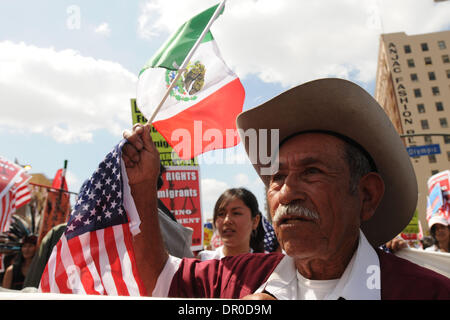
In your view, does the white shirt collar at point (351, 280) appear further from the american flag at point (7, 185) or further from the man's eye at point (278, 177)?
the american flag at point (7, 185)

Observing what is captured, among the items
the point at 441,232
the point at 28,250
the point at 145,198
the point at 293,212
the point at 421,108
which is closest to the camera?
the point at 293,212

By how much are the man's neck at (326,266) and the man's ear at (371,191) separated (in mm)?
299

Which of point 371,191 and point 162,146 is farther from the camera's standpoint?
point 162,146

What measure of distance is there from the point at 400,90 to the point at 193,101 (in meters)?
51.4

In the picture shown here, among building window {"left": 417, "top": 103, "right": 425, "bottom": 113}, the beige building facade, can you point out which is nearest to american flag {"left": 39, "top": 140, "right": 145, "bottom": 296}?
the beige building facade

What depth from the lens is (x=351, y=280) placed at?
1.37 metres

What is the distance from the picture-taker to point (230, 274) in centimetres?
172

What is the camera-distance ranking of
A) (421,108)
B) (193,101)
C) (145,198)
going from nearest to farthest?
(145,198), (193,101), (421,108)

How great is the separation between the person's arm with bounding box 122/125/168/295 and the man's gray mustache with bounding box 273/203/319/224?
739 millimetres

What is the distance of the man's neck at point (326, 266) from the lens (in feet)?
5.10

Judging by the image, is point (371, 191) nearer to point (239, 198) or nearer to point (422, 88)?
point (239, 198)

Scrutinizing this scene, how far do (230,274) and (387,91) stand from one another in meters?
60.3

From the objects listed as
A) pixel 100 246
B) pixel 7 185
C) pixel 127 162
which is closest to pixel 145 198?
pixel 127 162
